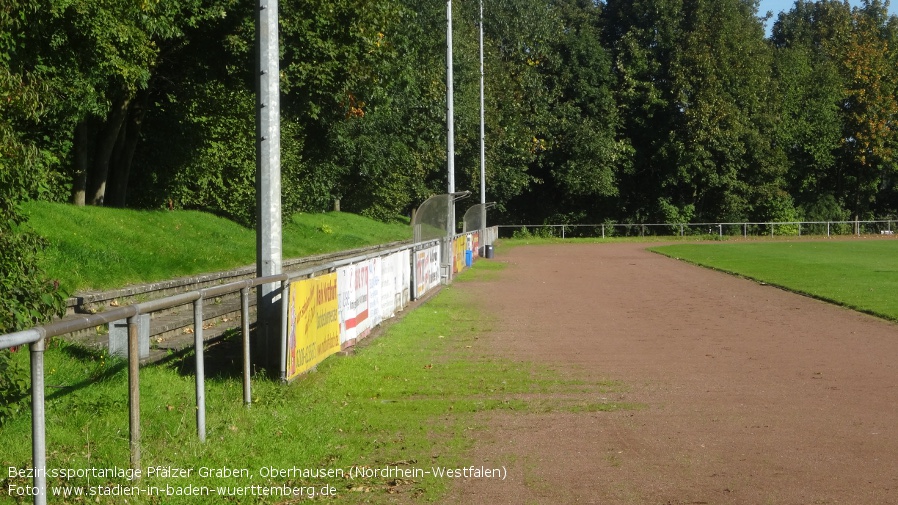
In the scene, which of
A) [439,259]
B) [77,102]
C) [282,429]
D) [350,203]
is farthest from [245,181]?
[282,429]

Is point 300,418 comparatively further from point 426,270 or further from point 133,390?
point 426,270

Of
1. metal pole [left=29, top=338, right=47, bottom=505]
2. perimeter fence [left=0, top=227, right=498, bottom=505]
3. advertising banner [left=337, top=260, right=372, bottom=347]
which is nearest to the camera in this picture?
metal pole [left=29, top=338, right=47, bottom=505]

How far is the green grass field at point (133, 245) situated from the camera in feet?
57.7

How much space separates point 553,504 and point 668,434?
237 centimetres

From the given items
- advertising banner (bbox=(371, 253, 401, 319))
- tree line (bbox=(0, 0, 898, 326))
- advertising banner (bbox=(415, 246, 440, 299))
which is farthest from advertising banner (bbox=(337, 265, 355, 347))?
tree line (bbox=(0, 0, 898, 326))

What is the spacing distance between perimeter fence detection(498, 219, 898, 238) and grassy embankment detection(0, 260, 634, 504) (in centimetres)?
6024

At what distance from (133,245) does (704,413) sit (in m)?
15.8

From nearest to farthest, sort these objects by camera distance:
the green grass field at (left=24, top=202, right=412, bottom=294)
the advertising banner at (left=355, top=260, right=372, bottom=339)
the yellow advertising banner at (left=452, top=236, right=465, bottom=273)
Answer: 1. the advertising banner at (left=355, top=260, right=372, bottom=339)
2. the green grass field at (left=24, top=202, right=412, bottom=294)
3. the yellow advertising banner at (left=452, top=236, right=465, bottom=273)

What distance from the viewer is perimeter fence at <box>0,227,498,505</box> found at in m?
4.84

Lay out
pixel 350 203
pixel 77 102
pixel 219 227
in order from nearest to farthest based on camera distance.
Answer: pixel 77 102, pixel 219 227, pixel 350 203

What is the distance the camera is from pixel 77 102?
20.0 m

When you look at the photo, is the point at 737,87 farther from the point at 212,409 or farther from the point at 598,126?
the point at 212,409

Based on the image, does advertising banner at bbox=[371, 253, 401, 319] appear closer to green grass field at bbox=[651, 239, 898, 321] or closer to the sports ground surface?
the sports ground surface

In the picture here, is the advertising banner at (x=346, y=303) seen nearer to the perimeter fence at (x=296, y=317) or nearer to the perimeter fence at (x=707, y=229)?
the perimeter fence at (x=296, y=317)
